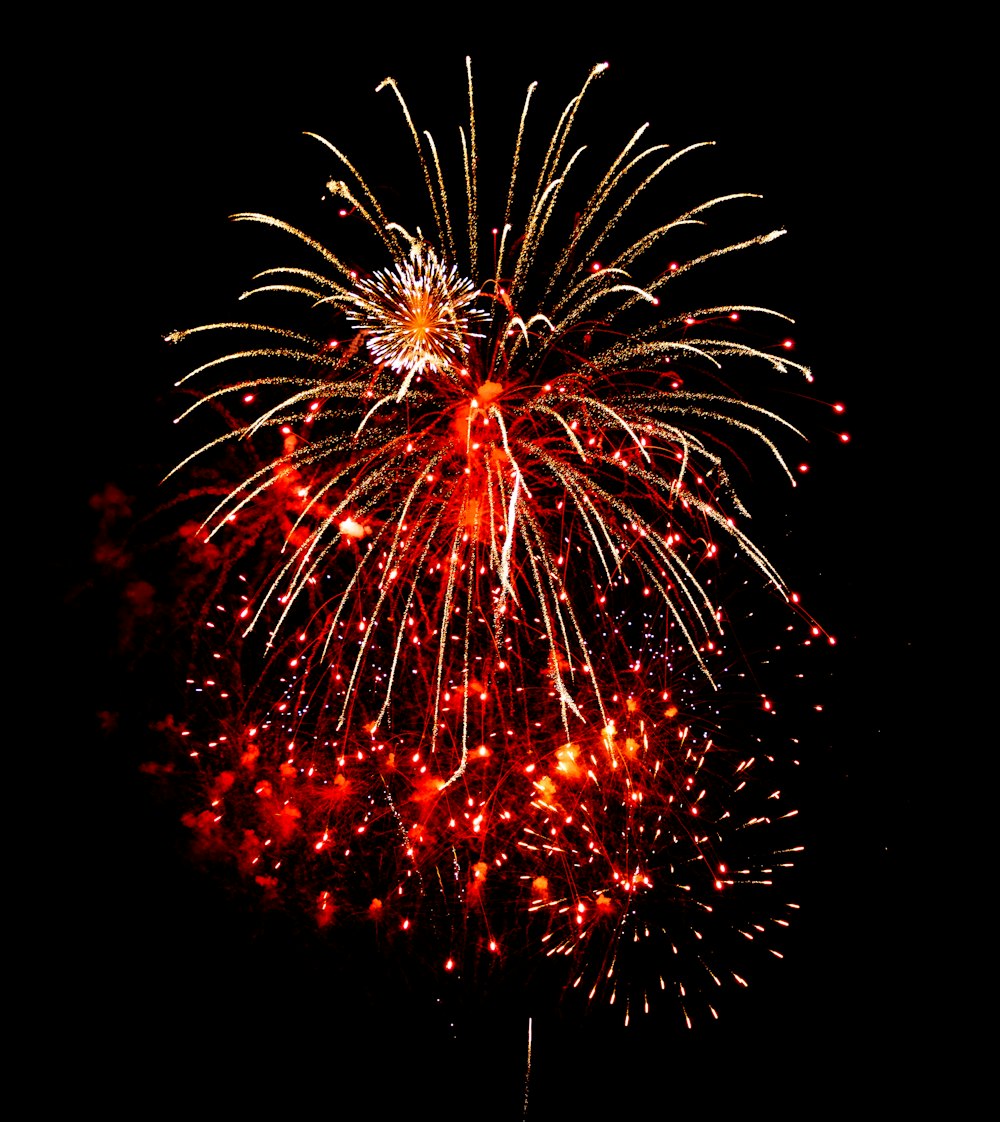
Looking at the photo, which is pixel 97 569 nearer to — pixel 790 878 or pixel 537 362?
pixel 537 362

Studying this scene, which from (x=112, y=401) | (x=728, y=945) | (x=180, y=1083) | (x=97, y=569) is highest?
(x=112, y=401)

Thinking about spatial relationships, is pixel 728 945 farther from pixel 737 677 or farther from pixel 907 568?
pixel 907 568

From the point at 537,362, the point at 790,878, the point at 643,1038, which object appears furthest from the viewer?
the point at 790,878

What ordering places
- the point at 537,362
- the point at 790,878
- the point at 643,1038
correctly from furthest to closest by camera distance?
the point at 790,878 → the point at 643,1038 → the point at 537,362

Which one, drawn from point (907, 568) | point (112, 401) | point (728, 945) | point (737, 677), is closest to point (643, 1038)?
point (728, 945)

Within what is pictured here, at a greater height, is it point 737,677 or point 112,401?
point 112,401

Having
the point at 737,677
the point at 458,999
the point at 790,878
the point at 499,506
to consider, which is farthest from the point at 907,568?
the point at 458,999

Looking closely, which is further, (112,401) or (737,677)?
(112,401)
